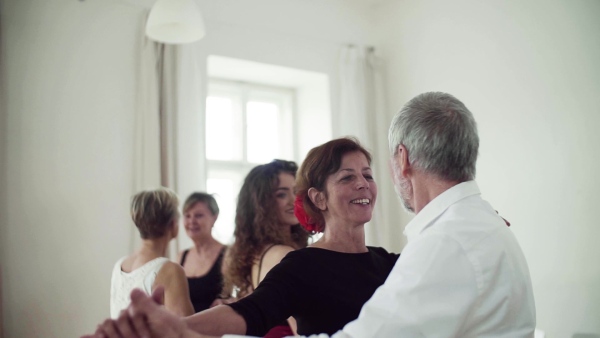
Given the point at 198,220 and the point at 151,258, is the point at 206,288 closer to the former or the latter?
the point at 198,220

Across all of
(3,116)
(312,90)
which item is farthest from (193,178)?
(312,90)

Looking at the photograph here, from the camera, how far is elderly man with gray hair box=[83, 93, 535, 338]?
1.15 meters

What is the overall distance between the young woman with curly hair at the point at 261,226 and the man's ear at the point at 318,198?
281mm

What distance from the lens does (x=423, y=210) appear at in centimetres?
141

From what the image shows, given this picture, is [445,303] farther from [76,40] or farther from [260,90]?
[260,90]

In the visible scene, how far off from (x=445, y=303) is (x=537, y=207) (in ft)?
11.6

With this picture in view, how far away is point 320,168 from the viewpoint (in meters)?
1.98

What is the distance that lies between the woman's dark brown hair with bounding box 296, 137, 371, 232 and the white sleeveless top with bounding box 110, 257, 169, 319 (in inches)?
34.2


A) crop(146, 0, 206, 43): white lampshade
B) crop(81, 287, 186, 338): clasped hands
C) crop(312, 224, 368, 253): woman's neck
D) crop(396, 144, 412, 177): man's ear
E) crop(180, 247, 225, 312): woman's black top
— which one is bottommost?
crop(180, 247, 225, 312): woman's black top

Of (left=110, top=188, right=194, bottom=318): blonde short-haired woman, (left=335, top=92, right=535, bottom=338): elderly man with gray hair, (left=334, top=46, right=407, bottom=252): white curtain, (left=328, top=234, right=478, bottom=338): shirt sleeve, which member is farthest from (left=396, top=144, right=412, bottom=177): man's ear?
(left=334, top=46, right=407, bottom=252): white curtain

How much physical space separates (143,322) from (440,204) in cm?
74

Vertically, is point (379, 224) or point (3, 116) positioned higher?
point (3, 116)

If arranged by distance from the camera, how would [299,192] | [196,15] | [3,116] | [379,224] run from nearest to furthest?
[299,192] < [196,15] < [3,116] < [379,224]

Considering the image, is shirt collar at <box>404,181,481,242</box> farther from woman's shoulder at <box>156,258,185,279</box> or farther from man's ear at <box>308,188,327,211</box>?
woman's shoulder at <box>156,258,185,279</box>
